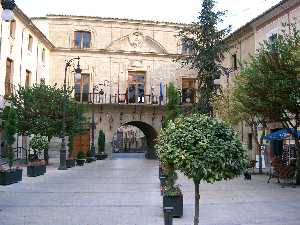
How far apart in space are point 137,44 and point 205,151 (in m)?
33.8

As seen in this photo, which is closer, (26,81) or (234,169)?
(234,169)

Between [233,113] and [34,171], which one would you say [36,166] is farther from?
[233,113]

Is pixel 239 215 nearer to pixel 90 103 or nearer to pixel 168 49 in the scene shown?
pixel 90 103

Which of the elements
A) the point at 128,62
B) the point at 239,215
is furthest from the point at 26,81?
the point at 239,215

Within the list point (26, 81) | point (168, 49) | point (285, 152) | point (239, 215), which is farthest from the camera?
point (168, 49)

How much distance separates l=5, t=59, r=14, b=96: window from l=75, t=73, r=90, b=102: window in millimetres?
11461

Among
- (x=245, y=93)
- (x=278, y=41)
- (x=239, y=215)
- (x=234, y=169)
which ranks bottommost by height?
(x=239, y=215)

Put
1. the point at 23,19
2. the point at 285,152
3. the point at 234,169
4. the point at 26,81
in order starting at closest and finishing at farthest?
the point at 234,169 < the point at 285,152 < the point at 23,19 < the point at 26,81

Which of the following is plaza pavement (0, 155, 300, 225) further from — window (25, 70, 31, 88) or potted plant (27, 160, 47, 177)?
window (25, 70, 31, 88)

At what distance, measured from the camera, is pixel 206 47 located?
26.2 metres

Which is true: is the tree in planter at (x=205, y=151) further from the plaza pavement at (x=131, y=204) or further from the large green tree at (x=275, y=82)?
the large green tree at (x=275, y=82)

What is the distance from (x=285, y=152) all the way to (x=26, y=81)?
61.3 feet

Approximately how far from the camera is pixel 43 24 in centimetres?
3884

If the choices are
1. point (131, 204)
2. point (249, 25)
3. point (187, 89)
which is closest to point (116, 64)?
point (187, 89)
